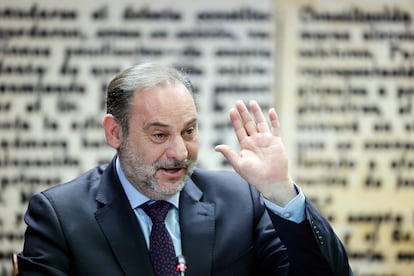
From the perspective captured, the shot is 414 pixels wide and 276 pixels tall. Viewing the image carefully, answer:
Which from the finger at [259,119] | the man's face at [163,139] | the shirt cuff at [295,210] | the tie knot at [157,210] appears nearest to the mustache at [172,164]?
the man's face at [163,139]

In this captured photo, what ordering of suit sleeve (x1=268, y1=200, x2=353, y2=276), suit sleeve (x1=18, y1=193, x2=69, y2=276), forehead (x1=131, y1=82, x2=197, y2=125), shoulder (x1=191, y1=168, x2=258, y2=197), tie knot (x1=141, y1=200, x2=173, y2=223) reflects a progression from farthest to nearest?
shoulder (x1=191, y1=168, x2=258, y2=197) → tie knot (x1=141, y1=200, x2=173, y2=223) → forehead (x1=131, y1=82, x2=197, y2=125) → suit sleeve (x1=18, y1=193, x2=69, y2=276) → suit sleeve (x1=268, y1=200, x2=353, y2=276)

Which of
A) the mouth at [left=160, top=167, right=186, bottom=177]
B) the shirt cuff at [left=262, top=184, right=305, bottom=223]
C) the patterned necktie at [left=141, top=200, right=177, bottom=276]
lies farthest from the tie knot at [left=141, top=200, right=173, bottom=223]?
the shirt cuff at [left=262, top=184, right=305, bottom=223]

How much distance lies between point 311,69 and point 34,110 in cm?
204

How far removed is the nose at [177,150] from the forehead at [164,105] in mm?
80

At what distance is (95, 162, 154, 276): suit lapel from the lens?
8.44 feet

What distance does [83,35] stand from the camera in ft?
15.2

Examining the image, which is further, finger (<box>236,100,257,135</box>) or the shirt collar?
the shirt collar

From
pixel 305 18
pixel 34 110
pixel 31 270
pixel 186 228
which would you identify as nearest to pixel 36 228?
pixel 31 270

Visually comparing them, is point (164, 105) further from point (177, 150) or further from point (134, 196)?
point (134, 196)

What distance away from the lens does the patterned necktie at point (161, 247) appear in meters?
2.60

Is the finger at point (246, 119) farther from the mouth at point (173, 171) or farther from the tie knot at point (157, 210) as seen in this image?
the tie knot at point (157, 210)

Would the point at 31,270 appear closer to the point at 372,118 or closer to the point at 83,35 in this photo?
the point at 83,35

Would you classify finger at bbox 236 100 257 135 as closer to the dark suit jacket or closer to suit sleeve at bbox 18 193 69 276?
the dark suit jacket

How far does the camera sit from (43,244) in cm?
256
